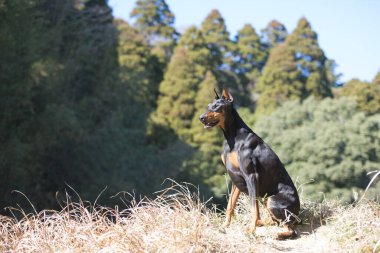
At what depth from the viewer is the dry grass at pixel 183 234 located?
3.62m

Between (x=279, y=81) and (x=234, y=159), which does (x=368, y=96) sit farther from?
(x=234, y=159)

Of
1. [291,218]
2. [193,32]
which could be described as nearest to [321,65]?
[193,32]

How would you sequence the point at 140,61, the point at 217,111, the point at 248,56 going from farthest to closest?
the point at 248,56 → the point at 140,61 → the point at 217,111

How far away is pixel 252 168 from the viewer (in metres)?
4.27

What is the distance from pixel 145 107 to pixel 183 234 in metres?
21.9

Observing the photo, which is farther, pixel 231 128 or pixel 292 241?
pixel 231 128

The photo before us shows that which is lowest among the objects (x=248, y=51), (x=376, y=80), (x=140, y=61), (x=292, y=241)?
(x=292, y=241)

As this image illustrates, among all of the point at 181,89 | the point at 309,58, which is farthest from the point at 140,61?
the point at 309,58

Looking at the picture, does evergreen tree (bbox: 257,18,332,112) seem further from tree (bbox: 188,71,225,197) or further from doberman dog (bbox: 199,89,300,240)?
doberman dog (bbox: 199,89,300,240)

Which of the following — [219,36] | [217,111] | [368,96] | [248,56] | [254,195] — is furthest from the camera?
[248,56]

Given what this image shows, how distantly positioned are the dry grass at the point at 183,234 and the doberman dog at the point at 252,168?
180 millimetres

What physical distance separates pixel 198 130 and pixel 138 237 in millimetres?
21405

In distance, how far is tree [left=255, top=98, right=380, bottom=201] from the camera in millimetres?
19469

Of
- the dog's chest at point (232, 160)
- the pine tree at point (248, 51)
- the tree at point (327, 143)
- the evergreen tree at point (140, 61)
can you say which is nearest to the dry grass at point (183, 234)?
the dog's chest at point (232, 160)
